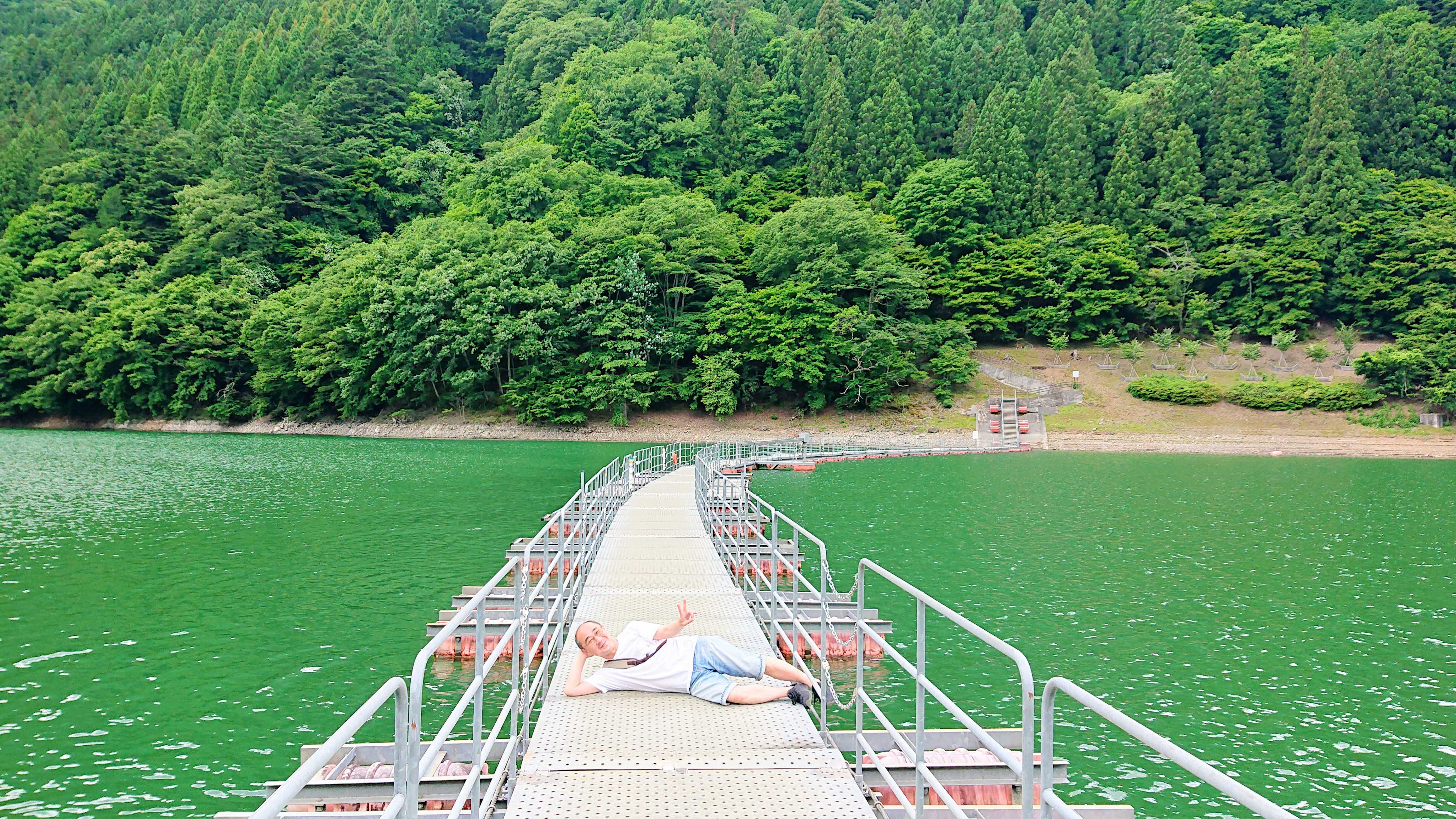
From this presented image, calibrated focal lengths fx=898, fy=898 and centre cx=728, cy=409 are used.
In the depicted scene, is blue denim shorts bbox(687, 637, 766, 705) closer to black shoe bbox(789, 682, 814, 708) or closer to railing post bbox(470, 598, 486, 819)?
black shoe bbox(789, 682, 814, 708)

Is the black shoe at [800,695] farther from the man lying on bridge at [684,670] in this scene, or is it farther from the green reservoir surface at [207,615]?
the green reservoir surface at [207,615]

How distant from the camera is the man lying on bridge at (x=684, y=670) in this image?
568cm

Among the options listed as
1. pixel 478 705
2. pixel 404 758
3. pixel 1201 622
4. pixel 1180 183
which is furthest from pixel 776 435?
pixel 404 758

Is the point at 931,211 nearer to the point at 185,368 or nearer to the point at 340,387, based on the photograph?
the point at 340,387

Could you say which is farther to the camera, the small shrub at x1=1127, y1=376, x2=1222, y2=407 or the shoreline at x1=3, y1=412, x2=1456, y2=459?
the small shrub at x1=1127, y1=376, x2=1222, y2=407

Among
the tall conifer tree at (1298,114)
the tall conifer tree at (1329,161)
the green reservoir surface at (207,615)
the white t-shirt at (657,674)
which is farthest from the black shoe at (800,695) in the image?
the tall conifer tree at (1298,114)

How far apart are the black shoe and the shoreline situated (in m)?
43.9

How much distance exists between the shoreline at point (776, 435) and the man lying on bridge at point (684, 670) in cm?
4376

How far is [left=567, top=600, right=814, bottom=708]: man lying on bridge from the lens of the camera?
5676 mm

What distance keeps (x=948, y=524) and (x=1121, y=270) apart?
49435 mm

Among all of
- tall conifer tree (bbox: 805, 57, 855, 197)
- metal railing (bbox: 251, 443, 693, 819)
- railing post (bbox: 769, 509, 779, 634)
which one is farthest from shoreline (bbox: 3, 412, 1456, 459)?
metal railing (bbox: 251, 443, 693, 819)

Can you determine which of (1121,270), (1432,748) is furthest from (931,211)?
(1432,748)

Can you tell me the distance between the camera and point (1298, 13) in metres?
92.5

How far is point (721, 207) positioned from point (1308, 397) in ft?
153
